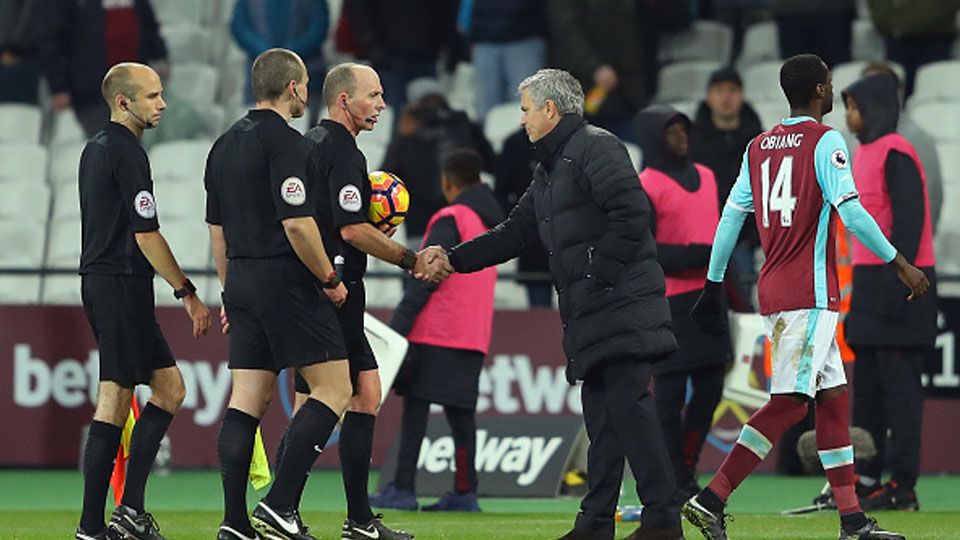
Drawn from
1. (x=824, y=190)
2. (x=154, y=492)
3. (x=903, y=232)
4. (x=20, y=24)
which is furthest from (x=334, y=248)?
(x=20, y=24)

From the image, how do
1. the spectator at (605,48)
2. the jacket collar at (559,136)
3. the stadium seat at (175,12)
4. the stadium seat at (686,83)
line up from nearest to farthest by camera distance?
the jacket collar at (559,136), the spectator at (605,48), the stadium seat at (686,83), the stadium seat at (175,12)

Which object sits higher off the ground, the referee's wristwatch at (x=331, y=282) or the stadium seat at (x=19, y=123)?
the stadium seat at (x=19, y=123)

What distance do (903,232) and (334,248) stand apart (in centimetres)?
355

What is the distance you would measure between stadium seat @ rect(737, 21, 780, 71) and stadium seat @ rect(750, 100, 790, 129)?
1.13 metres

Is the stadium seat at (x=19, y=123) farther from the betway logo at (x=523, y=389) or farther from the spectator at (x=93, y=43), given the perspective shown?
the betway logo at (x=523, y=389)

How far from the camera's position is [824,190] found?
9656 millimetres

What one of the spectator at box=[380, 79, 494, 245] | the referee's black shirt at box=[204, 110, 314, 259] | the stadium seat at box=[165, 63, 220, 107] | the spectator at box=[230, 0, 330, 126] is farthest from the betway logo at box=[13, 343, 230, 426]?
the referee's black shirt at box=[204, 110, 314, 259]

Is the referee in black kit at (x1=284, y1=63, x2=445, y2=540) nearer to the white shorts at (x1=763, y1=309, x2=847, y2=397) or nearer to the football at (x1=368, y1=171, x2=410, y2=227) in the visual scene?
the football at (x1=368, y1=171, x2=410, y2=227)

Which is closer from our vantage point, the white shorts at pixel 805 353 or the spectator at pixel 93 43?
the white shorts at pixel 805 353

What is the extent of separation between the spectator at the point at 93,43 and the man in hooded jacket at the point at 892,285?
27.2 ft

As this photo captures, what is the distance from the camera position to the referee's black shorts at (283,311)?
9484 mm

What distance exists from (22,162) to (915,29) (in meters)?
7.74

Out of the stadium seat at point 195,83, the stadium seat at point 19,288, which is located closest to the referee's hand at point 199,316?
the stadium seat at point 19,288

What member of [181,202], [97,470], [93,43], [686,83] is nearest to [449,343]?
[97,470]
